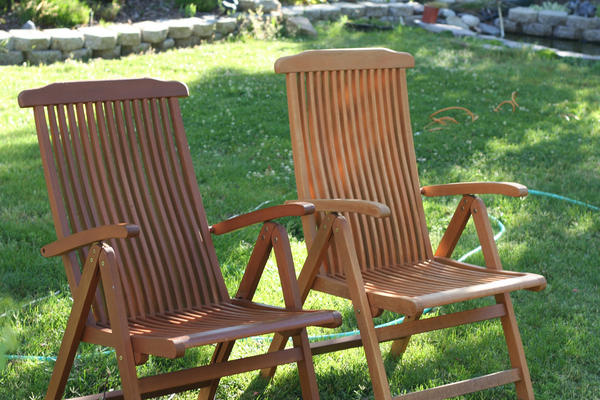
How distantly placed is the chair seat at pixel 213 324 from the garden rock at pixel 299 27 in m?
7.70

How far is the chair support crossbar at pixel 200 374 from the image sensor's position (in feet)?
7.37

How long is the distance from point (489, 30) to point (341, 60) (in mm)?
10085

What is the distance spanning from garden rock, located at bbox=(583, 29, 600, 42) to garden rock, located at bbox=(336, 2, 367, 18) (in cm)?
360

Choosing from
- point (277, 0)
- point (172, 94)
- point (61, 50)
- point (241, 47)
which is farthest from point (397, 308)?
point (277, 0)

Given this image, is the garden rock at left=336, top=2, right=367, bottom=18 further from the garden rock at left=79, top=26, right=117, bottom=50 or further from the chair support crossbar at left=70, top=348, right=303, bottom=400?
the chair support crossbar at left=70, top=348, right=303, bottom=400

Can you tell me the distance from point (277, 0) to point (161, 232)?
8.58 metres

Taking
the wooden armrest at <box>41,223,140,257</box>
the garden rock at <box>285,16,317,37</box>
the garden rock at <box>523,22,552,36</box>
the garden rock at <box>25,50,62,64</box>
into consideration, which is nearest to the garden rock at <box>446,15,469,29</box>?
the garden rock at <box>523,22,552,36</box>

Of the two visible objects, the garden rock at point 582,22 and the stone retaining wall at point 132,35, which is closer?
the stone retaining wall at point 132,35

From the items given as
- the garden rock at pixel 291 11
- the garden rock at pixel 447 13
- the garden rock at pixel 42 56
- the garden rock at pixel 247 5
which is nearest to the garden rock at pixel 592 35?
the garden rock at pixel 447 13

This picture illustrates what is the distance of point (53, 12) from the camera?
336 inches

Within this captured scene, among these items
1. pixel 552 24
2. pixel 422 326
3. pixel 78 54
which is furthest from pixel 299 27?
pixel 422 326

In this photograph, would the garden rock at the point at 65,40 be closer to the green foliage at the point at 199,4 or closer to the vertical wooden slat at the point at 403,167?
the green foliage at the point at 199,4

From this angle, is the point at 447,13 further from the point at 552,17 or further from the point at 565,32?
the point at 565,32

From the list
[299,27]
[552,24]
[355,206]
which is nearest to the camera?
[355,206]
